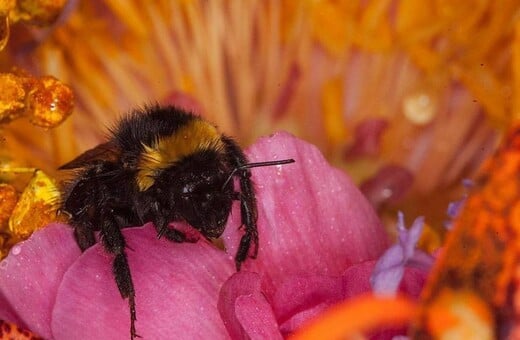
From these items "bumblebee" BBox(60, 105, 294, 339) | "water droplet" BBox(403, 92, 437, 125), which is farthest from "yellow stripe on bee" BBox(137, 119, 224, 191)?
"water droplet" BBox(403, 92, 437, 125)

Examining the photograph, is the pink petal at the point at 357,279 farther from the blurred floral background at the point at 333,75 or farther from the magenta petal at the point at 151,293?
the blurred floral background at the point at 333,75

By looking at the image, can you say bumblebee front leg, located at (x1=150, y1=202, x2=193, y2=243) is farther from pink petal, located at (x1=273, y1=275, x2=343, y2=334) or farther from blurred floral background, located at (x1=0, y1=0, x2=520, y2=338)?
blurred floral background, located at (x1=0, y1=0, x2=520, y2=338)

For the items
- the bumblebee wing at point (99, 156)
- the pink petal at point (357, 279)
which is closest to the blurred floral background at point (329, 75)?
the bumblebee wing at point (99, 156)

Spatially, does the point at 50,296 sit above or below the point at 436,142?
above

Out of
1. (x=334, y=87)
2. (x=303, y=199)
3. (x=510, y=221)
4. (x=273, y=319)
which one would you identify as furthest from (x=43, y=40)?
(x=510, y=221)

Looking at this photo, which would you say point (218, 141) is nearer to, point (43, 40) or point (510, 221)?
point (510, 221)

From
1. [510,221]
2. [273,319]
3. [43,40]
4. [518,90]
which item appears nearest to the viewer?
[510,221]
